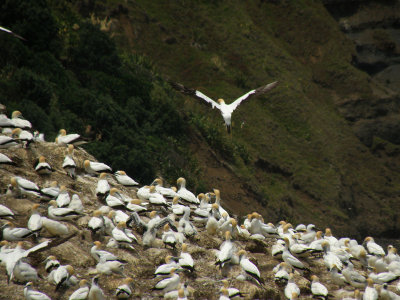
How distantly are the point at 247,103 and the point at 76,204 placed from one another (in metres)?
31.4

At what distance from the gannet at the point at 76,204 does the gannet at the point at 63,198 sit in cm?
8

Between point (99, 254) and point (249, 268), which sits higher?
point (99, 254)

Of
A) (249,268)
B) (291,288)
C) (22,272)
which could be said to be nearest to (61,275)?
(22,272)

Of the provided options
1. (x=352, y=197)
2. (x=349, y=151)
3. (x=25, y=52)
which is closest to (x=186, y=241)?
(x=25, y=52)

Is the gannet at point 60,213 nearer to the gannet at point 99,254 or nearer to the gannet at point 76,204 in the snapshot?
the gannet at point 76,204

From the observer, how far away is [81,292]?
10383mm

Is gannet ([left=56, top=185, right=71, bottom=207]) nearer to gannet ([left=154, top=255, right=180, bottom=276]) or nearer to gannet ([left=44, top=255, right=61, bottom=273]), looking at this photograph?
gannet ([left=44, top=255, right=61, bottom=273])

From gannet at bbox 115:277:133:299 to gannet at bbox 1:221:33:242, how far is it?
7.09 ft

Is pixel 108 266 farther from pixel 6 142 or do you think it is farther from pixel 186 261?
pixel 6 142

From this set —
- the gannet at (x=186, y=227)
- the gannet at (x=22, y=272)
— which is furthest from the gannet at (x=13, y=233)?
the gannet at (x=186, y=227)

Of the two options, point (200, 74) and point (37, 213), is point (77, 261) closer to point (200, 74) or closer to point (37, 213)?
point (37, 213)

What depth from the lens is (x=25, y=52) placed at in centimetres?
2852

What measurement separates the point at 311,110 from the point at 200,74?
29.7 ft

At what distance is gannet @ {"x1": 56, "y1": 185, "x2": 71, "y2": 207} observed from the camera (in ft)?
42.4
